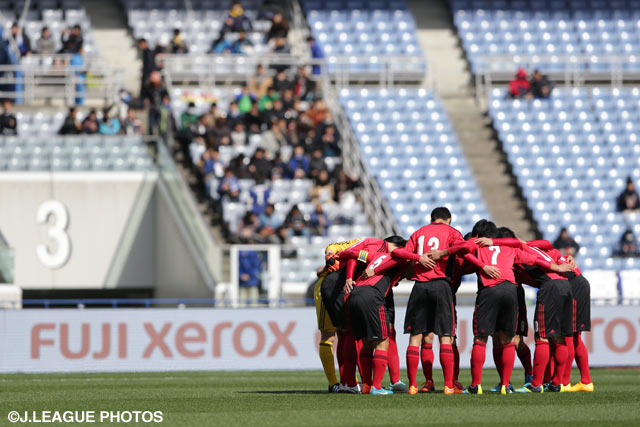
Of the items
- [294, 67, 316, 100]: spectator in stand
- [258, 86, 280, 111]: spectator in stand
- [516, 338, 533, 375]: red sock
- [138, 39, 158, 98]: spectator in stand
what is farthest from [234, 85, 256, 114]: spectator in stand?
[516, 338, 533, 375]: red sock

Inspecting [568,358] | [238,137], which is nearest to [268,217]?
[238,137]

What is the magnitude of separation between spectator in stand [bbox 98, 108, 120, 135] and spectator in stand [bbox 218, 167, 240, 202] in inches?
158

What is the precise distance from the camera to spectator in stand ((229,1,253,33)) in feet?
104

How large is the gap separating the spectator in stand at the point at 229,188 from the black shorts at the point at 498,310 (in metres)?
12.7

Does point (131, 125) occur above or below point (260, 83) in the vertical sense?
below

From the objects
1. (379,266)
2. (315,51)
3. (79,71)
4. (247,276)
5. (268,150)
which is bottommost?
(247,276)

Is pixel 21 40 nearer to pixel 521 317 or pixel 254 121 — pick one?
pixel 254 121

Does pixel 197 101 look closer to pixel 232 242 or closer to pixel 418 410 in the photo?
pixel 232 242

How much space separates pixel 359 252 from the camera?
13.2 meters

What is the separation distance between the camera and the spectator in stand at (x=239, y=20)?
31.7 meters

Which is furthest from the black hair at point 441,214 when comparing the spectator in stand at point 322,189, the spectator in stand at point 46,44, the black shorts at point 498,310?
the spectator in stand at point 46,44

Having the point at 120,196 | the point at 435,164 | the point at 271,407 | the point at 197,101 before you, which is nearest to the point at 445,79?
the point at 435,164

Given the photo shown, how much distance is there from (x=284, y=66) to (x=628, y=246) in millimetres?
9297

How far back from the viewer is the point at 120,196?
27.6 m
